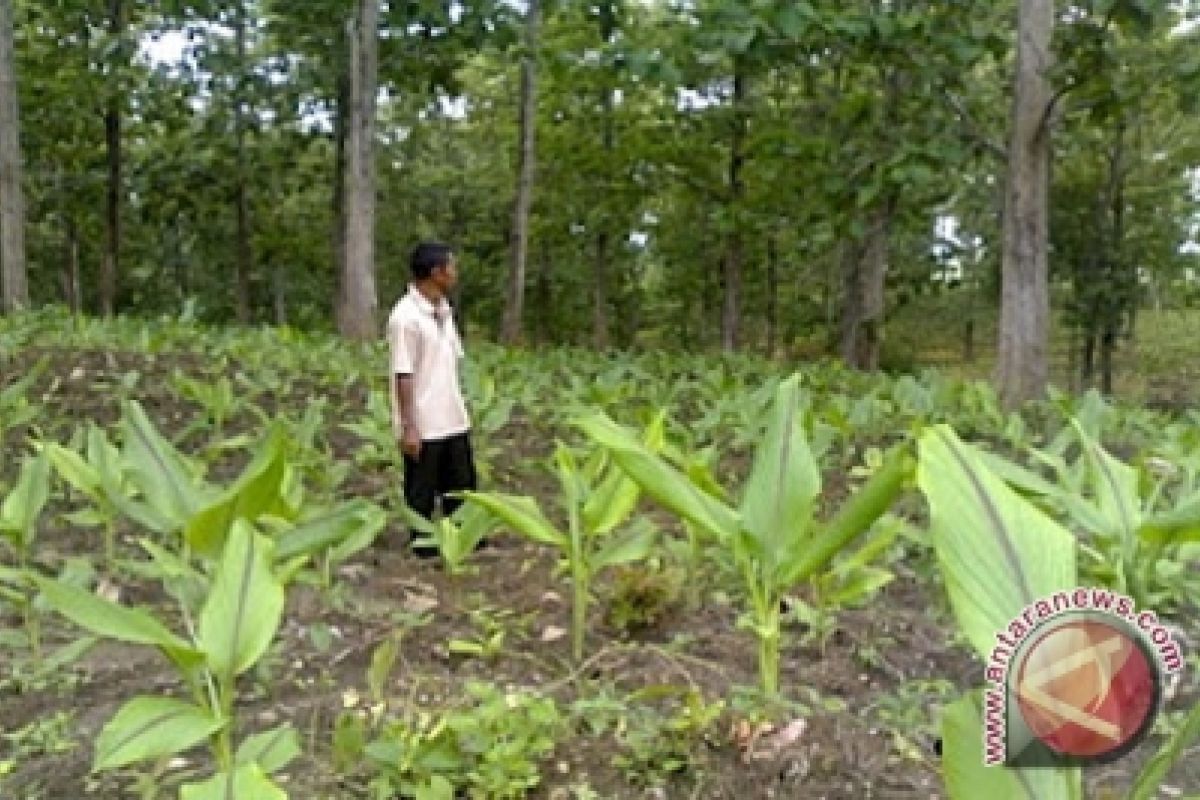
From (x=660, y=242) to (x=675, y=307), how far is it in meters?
7.49

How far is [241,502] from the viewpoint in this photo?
118 inches

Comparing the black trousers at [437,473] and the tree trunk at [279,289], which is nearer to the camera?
the black trousers at [437,473]

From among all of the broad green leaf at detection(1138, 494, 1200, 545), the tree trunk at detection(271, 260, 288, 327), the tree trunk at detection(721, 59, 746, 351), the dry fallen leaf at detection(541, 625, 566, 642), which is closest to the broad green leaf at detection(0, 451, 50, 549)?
the dry fallen leaf at detection(541, 625, 566, 642)

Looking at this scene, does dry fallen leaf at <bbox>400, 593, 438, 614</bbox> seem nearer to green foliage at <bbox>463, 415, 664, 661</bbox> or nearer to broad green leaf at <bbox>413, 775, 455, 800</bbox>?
green foliage at <bbox>463, 415, 664, 661</bbox>

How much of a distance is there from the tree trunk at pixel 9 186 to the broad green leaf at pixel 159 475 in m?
9.54

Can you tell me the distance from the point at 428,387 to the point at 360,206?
26.0ft

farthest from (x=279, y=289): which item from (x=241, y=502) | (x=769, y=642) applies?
(x=769, y=642)

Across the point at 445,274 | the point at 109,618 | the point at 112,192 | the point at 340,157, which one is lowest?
the point at 109,618

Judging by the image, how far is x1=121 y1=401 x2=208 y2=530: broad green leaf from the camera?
11.3ft

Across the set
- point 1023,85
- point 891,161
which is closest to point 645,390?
point 891,161

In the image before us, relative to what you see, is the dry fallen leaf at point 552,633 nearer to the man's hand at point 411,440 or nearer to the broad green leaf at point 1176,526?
the man's hand at point 411,440

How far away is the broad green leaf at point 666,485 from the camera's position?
291cm

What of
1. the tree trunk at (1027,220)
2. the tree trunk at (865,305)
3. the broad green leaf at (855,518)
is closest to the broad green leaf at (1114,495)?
the broad green leaf at (855,518)

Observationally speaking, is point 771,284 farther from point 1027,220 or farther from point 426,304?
point 426,304
